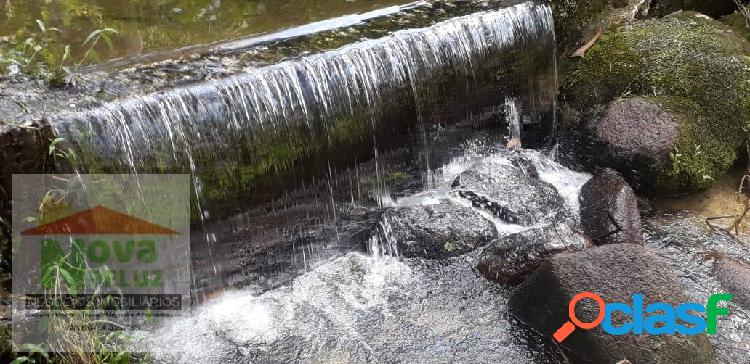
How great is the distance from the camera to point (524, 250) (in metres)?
5.26

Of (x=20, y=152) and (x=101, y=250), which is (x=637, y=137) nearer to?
(x=101, y=250)

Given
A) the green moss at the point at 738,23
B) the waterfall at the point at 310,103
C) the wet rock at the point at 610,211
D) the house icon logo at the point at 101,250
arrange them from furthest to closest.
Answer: the green moss at the point at 738,23
the wet rock at the point at 610,211
the waterfall at the point at 310,103
the house icon logo at the point at 101,250

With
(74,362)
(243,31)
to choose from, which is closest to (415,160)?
(243,31)

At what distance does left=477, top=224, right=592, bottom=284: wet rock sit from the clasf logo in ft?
2.67

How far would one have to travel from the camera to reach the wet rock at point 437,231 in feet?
18.4

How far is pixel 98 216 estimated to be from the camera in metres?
4.38

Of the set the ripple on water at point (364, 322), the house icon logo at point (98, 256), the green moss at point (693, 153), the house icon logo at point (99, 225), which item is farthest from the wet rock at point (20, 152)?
the green moss at point (693, 153)

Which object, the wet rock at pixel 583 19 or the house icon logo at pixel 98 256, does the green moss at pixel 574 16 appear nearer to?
the wet rock at pixel 583 19

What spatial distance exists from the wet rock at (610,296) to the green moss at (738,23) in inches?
160

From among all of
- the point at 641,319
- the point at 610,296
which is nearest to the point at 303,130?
the point at 610,296

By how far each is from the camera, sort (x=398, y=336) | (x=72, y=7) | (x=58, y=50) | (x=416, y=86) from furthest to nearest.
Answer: (x=72, y=7), (x=416, y=86), (x=58, y=50), (x=398, y=336)

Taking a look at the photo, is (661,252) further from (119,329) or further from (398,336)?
(119,329)

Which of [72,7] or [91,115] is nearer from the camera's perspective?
[91,115]

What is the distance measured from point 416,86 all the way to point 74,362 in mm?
3931
